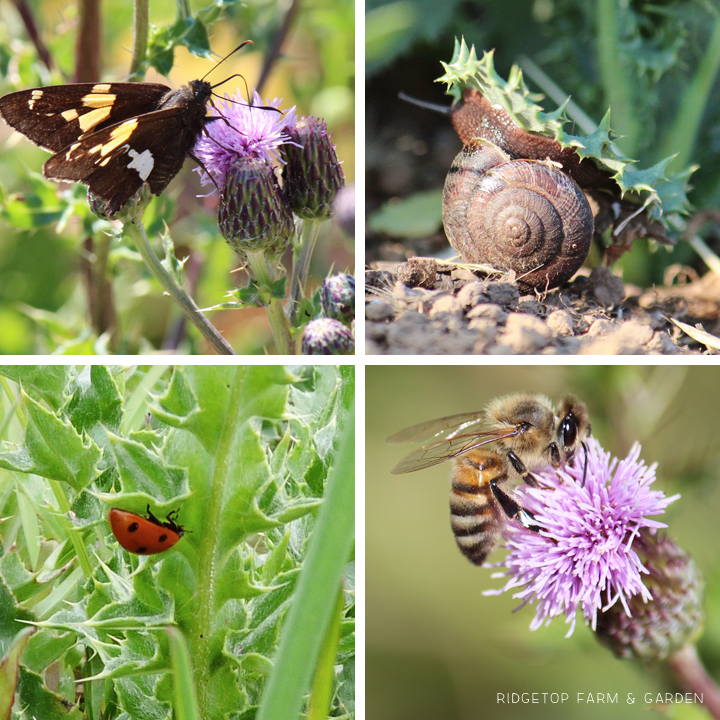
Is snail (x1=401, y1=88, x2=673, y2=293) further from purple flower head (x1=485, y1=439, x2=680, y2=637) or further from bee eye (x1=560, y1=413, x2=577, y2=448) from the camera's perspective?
purple flower head (x1=485, y1=439, x2=680, y2=637)

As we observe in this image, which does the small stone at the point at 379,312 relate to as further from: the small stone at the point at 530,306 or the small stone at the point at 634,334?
the small stone at the point at 634,334

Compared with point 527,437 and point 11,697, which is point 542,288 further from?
point 11,697

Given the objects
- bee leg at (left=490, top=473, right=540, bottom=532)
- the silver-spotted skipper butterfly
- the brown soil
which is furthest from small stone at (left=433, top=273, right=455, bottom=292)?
the silver-spotted skipper butterfly

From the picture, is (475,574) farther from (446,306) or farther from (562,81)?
(562,81)

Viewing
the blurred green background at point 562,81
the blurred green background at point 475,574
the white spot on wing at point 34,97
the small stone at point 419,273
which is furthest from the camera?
the blurred green background at point 562,81

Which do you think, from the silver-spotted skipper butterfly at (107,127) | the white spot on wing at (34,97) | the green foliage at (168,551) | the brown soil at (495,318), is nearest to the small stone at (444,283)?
the brown soil at (495,318)

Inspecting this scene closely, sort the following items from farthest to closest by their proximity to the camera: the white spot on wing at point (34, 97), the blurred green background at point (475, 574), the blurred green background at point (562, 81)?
the blurred green background at point (562, 81) < the blurred green background at point (475, 574) < the white spot on wing at point (34, 97)

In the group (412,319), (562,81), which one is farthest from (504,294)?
(562,81)
